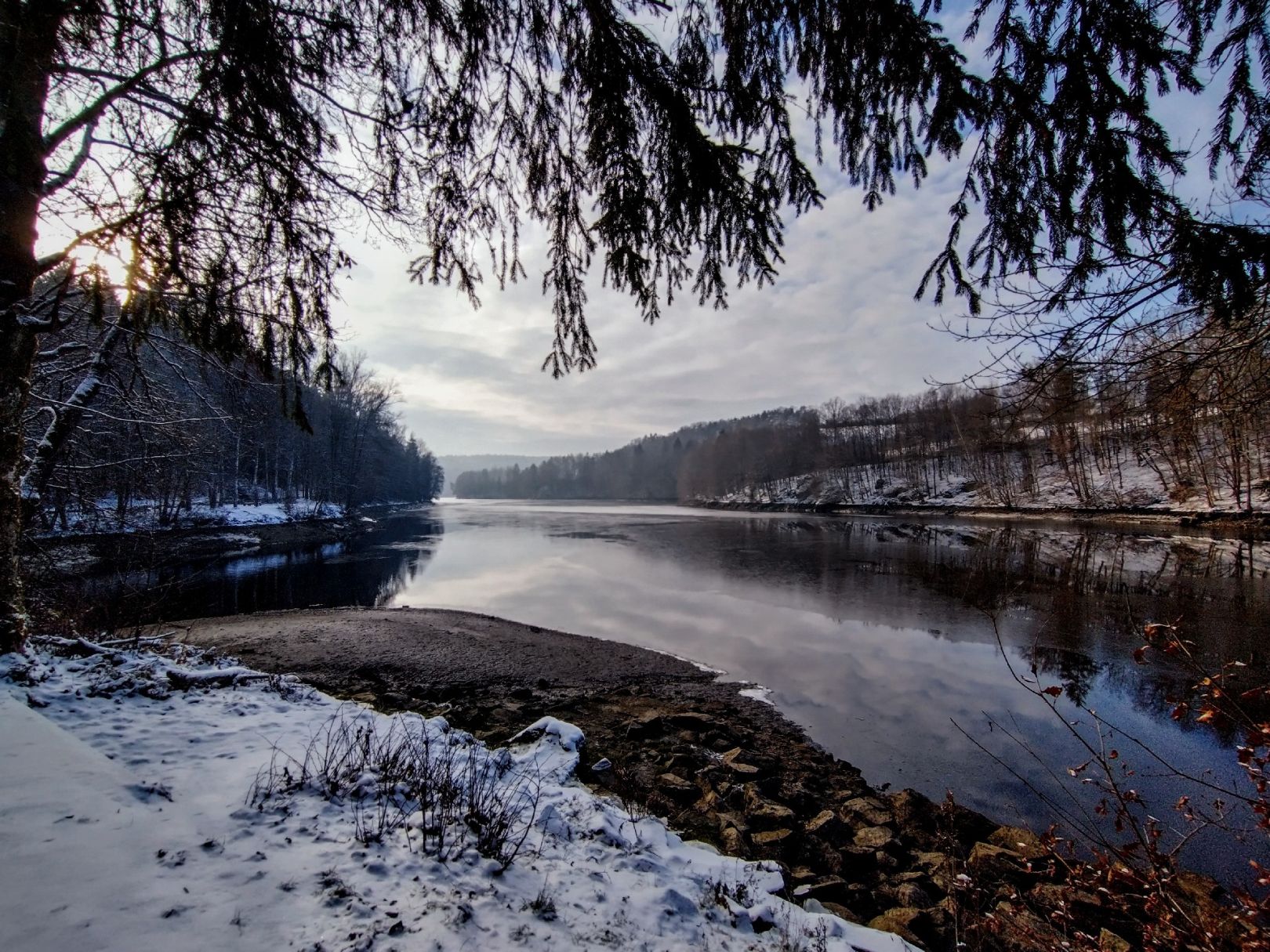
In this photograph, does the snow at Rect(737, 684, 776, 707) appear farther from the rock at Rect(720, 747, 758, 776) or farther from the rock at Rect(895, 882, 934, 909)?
the rock at Rect(895, 882, 934, 909)

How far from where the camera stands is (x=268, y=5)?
103 inches

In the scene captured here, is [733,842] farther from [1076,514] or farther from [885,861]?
[1076,514]

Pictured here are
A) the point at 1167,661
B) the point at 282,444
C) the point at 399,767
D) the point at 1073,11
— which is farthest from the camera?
the point at 282,444

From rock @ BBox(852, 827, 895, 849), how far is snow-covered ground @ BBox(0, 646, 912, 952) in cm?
168

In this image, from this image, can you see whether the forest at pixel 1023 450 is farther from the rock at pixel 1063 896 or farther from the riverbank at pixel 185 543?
the riverbank at pixel 185 543

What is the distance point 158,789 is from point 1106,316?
5.84m

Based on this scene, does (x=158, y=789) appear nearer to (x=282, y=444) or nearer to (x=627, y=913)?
(x=627, y=913)

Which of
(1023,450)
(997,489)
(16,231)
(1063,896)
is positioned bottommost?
(1063,896)

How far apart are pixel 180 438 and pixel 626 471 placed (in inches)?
5607

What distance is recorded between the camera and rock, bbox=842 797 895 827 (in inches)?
203

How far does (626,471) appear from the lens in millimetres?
149500

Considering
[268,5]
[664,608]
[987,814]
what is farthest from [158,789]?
[664,608]

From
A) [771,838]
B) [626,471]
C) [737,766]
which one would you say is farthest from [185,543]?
→ [626,471]

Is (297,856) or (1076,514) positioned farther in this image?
(1076,514)
